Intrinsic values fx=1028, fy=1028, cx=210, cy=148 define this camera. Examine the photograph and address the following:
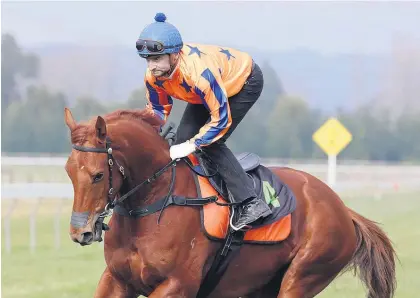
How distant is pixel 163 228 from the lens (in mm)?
5789

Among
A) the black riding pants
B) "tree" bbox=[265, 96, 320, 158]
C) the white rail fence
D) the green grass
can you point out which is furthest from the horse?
"tree" bbox=[265, 96, 320, 158]

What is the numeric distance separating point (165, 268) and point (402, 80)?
26.6 m

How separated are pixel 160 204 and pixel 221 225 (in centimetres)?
42

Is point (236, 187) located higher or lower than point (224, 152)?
lower

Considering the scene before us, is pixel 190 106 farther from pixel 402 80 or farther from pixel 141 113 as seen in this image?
pixel 402 80

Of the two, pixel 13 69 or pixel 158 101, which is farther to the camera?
pixel 13 69

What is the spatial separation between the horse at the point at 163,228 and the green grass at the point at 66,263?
1492 mm

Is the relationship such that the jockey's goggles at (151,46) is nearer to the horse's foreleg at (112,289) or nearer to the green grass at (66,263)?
the horse's foreleg at (112,289)

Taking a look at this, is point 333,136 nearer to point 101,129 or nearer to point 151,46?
point 151,46

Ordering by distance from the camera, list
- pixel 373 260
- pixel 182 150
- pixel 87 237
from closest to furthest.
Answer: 1. pixel 87 237
2. pixel 182 150
3. pixel 373 260

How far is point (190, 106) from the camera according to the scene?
242 inches

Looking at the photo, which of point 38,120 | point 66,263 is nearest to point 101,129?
point 66,263

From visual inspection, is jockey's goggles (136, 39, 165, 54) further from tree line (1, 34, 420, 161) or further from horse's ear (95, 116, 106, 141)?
tree line (1, 34, 420, 161)

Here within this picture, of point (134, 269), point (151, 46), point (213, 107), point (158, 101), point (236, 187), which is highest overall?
point (151, 46)
